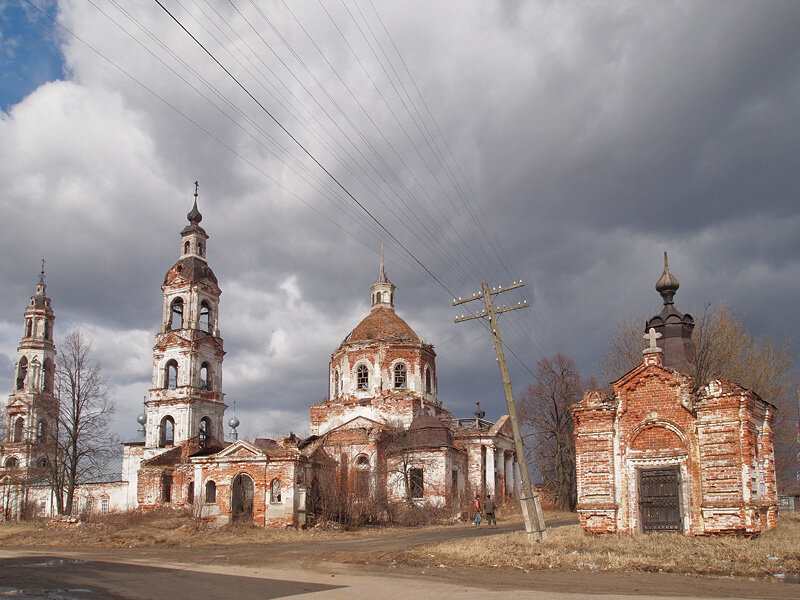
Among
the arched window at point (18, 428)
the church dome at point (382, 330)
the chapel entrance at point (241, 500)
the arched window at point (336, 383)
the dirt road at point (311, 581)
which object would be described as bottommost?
the chapel entrance at point (241, 500)

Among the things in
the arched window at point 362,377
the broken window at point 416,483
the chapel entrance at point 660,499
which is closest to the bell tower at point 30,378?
the arched window at point 362,377

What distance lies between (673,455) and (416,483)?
893 inches

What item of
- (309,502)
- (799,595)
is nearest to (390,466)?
(309,502)

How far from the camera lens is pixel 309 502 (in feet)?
109

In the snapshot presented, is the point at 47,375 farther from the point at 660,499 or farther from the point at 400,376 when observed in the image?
the point at 660,499

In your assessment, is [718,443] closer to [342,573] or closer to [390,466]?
[342,573]

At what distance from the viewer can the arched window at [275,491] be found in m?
32.2

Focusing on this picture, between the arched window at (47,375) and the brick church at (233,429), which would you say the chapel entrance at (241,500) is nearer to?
the brick church at (233,429)

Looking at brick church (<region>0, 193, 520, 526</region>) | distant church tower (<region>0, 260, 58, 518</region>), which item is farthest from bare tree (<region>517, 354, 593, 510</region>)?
distant church tower (<region>0, 260, 58, 518</region>)

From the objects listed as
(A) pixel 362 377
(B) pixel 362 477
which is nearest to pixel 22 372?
(A) pixel 362 377

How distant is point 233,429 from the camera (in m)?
51.4

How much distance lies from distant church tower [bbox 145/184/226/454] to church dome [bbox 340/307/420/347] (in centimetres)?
895

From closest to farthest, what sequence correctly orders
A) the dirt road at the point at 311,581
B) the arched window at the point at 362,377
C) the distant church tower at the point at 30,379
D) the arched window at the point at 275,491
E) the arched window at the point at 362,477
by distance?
the dirt road at the point at 311,581, the arched window at the point at 275,491, the arched window at the point at 362,477, the arched window at the point at 362,377, the distant church tower at the point at 30,379

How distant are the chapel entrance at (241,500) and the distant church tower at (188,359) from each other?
7.13m
